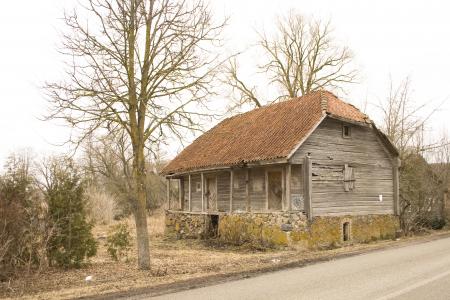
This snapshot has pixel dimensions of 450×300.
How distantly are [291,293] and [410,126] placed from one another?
21.1 metres

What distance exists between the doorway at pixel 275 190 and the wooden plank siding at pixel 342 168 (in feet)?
4.40

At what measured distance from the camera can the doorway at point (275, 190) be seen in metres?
19.4

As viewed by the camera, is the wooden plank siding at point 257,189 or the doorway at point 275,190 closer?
the doorway at point 275,190

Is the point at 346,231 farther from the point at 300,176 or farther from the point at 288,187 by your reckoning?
the point at 288,187

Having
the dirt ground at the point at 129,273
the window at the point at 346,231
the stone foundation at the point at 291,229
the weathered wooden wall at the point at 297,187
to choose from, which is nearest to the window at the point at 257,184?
the stone foundation at the point at 291,229

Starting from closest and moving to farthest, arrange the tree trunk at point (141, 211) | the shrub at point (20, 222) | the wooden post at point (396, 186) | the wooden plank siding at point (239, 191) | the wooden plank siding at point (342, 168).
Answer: the shrub at point (20, 222) → the tree trunk at point (141, 211) → the wooden plank siding at point (342, 168) → the wooden plank siding at point (239, 191) → the wooden post at point (396, 186)

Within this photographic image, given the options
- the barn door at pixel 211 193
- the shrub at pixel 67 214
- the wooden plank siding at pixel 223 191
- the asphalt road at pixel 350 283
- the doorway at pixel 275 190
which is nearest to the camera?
the asphalt road at pixel 350 283

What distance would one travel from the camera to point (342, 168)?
2036 centimetres

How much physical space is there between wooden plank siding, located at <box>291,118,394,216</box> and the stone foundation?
464mm

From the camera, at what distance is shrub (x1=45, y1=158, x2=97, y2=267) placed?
523 inches

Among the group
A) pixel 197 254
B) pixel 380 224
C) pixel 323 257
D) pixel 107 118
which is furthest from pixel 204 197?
pixel 107 118

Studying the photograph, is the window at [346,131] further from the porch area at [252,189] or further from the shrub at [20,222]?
the shrub at [20,222]

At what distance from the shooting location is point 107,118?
40.9 ft

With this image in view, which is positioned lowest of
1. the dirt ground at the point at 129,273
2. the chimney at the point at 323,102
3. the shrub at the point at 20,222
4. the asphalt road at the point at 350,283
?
the dirt ground at the point at 129,273
